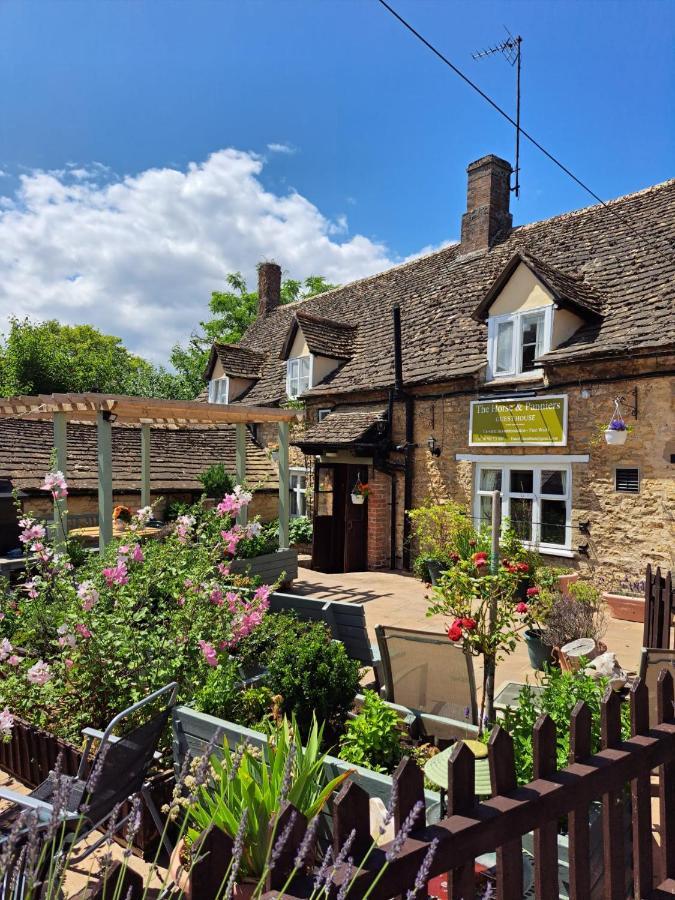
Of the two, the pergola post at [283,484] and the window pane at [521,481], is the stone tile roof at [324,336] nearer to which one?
the pergola post at [283,484]

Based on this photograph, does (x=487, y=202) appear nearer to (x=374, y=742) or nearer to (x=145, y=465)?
(x=145, y=465)

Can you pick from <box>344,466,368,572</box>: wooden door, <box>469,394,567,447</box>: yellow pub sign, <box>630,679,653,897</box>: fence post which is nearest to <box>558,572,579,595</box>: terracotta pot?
<box>469,394,567,447</box>: yellow pub sign

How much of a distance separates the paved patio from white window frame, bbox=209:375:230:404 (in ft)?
28.2

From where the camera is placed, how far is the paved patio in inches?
263

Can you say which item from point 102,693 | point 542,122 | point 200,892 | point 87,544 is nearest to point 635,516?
point 542,122

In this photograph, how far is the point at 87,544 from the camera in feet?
36.8

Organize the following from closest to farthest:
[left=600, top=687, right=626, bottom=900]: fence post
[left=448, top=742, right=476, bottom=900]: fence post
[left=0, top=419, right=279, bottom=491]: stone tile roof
Answer: [left=448, top=742, right=476, bottom=900]: fence post, [left=600, top=687, right=626, bottom=900]: fence post, [left=0, top=419, right=279, bottom=491]: stone tile roof

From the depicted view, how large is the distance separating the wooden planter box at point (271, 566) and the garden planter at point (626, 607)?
5.27 meters

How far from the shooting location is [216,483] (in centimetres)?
1466

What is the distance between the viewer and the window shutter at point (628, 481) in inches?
358

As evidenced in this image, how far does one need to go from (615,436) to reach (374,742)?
7169 mm

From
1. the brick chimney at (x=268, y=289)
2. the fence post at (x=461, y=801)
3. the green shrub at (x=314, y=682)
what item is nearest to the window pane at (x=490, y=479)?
the green shrub at (x=314, y=682)

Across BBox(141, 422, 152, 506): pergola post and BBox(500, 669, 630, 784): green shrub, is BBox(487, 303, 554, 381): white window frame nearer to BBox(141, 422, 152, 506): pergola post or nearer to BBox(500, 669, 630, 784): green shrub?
BBox(141, 422, 152, 506): pergola post

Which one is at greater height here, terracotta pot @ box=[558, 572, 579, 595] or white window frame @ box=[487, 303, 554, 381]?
white window frame @ box=[487, 303, 554, 381]
